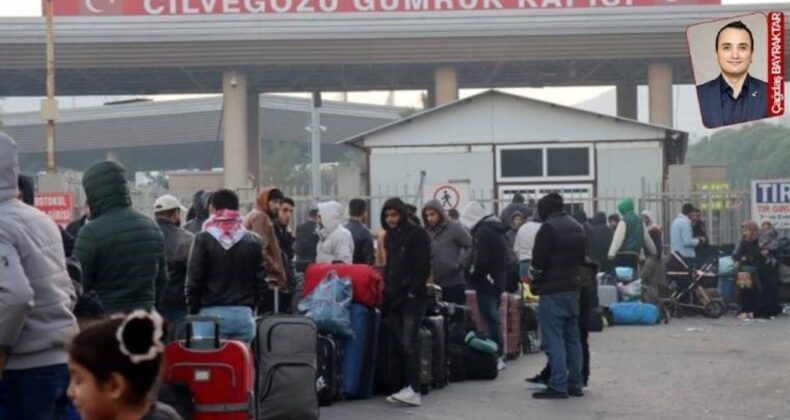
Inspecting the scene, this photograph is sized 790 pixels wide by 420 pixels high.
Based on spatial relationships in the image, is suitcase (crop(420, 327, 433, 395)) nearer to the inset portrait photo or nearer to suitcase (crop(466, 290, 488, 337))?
suitcase (crop(466, 290, 488, 337))

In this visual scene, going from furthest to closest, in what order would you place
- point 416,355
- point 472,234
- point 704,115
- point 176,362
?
point 472,234 → point 416,355 → point 704,115 → point 176,362

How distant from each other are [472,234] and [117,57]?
25.3 metres

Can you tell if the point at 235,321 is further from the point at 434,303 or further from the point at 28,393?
the point at 28,393

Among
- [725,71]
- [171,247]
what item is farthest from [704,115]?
[171,247]

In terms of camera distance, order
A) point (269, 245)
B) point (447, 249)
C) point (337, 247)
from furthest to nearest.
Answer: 1. point (337, 247)
2. point (447, 249)
3. point (269, 245)

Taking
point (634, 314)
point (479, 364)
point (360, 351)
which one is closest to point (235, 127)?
point (634, 314)

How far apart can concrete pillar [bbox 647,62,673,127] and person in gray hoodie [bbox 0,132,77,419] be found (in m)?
35.6

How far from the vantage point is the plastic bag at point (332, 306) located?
13.6m

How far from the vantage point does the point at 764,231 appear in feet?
83.1

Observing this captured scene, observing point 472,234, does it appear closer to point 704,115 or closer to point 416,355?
point 416,355

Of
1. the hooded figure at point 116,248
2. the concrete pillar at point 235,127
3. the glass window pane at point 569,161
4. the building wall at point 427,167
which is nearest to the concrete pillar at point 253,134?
the concrete pillar at point 235,127

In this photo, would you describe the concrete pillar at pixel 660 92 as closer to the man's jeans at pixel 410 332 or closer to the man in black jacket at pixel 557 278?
the man in black jacket at pixel 557 278

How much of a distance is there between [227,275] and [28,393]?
166 inches

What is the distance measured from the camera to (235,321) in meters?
11.1
